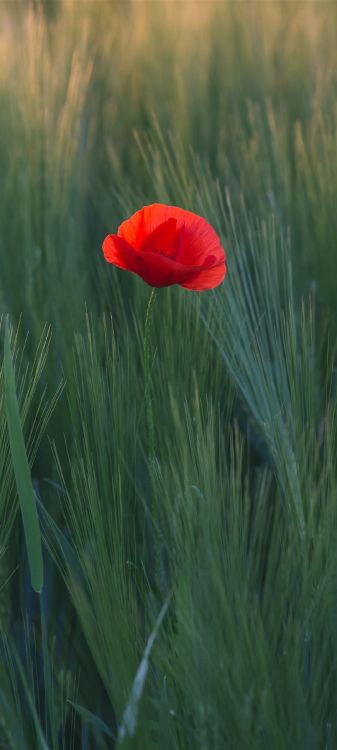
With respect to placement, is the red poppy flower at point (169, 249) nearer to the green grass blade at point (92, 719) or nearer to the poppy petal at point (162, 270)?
the poppy petal at point (162, 270)

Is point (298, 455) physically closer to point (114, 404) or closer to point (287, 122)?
point (114, 404)

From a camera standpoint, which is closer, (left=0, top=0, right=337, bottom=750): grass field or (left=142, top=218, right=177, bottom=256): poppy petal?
(left=0, top=0, right=337, bottom=750): grass field

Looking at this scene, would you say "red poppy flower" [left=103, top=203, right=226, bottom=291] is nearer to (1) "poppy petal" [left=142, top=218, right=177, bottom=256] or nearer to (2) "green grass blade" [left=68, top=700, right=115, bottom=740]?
(1) "poppy petal" [left=142, top=218, right=177, bottom=256]

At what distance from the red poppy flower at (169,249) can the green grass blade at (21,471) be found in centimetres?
9

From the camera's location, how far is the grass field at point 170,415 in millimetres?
545

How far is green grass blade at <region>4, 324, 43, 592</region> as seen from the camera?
607mm

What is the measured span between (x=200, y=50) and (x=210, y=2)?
0.64ft

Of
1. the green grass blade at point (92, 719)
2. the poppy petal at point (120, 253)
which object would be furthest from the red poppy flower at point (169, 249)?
the green grass blade at point (92, 719)

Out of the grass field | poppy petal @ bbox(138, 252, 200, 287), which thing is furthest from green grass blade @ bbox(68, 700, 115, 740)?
poppy petal @ bbox(138, 252, 200, 287)

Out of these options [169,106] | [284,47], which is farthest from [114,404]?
[284,47]

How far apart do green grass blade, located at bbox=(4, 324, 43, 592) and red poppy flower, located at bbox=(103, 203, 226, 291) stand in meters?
0.09

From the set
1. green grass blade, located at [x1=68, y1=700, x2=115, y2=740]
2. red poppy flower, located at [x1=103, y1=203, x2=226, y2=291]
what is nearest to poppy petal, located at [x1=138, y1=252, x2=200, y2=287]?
red poppy flower, located at [x1=103, y1=203, x2=226, y2=291]

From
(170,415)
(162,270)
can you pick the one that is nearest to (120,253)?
(162,270)

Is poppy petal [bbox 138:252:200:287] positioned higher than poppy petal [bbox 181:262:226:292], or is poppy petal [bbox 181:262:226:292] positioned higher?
poppy petal [bbox 138:252:200:287]
